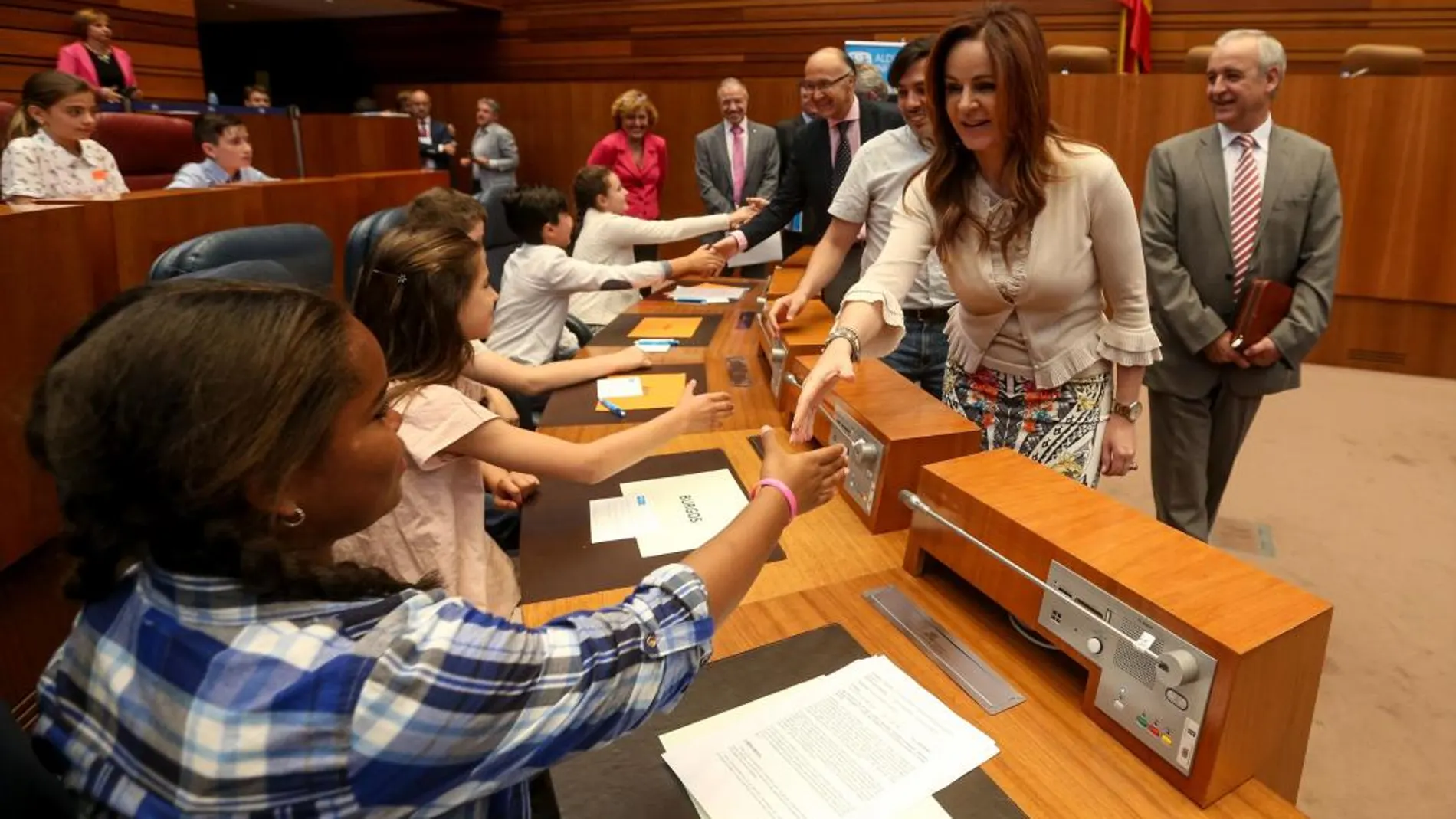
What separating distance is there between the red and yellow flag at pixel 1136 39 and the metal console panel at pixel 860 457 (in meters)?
5.56

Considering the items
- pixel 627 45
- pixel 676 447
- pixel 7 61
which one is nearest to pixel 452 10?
pixel 627 45

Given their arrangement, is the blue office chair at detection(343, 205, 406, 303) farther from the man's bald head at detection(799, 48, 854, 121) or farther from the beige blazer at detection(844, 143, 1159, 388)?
the beige blazer at detection(844, 143, 1159, 388)

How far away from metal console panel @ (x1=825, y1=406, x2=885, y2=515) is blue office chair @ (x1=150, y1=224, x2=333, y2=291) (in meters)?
0.97

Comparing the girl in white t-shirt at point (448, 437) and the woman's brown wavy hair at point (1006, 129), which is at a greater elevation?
the woman's brown wavy hair at point (1006, 129)

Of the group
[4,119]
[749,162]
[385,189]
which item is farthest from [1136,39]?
[4,119]

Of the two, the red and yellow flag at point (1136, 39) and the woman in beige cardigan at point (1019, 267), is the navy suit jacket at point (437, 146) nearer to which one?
the red and yellow flag at point (1136, 39)

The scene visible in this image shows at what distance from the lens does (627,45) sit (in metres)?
8.12

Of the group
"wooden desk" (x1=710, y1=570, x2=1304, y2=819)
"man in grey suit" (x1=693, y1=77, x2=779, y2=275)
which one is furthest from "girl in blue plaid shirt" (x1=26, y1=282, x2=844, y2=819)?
"man in grey suit" (x1=693, y1=77, x2=779, y2=275)

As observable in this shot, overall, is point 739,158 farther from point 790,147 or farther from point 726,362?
point 726,362

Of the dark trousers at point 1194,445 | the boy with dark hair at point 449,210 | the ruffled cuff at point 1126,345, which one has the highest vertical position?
the boy with dark hair at point 449,210

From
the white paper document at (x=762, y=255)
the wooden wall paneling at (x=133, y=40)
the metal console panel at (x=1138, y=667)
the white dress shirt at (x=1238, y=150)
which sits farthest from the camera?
the wooden wall paneling at (x=133, y=40)

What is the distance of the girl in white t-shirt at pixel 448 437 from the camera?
4.71ft

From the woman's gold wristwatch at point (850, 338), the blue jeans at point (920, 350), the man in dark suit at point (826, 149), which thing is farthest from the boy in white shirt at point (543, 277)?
the woman's gold wristwatch at point (850, 338)

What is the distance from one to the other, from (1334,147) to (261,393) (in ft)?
18.6
